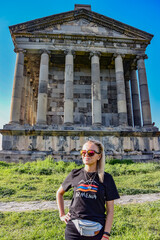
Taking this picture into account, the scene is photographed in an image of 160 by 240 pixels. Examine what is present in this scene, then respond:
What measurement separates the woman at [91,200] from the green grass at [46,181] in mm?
4563

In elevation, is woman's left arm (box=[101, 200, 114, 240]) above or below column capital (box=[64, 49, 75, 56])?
below

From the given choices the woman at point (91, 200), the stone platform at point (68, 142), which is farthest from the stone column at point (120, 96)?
the woman at point (91, 200)

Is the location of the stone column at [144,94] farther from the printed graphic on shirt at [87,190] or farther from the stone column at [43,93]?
the printed graphic on shirt at [87,190]

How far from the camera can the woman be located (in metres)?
2.49

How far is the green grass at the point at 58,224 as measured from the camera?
4.26m

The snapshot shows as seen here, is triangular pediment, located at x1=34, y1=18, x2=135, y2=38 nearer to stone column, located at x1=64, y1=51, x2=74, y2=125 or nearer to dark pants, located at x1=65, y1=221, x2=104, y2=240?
stone column, located at x1=64, y1=51, x2=74, y2=125

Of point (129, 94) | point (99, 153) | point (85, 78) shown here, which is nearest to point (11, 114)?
point (85, 78)

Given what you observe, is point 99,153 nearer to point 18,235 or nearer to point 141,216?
point 18,235

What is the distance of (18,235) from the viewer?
14.2 ft

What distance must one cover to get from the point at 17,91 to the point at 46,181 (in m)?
9.65

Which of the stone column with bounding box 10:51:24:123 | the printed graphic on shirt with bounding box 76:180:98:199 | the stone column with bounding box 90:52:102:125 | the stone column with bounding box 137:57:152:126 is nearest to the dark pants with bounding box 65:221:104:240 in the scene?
the printed graphic on shirt with bounding box 76:180:98:199

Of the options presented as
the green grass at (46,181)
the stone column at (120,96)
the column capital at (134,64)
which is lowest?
the green grass at (46,181)

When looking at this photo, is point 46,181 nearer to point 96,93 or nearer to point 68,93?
point 68,93

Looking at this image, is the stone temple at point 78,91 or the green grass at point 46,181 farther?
the stone temple at point 78,91
